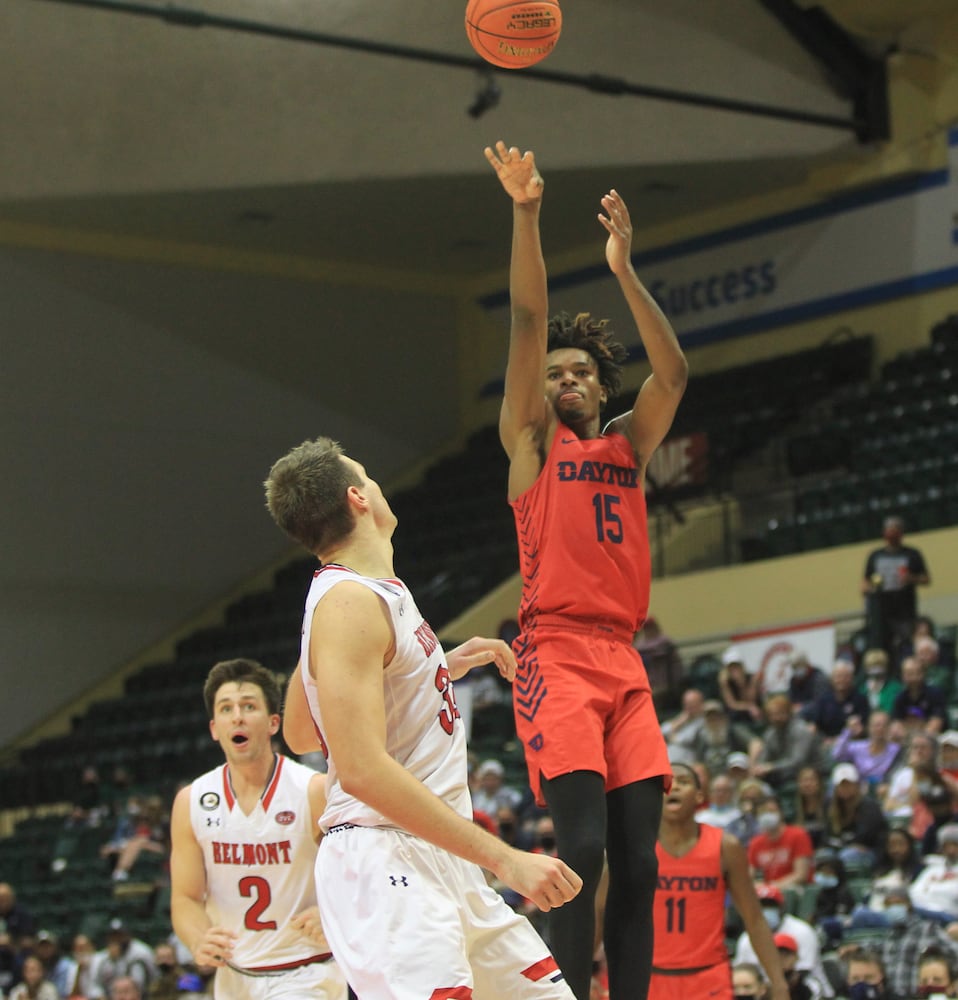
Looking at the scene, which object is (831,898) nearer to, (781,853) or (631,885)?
(781,853)

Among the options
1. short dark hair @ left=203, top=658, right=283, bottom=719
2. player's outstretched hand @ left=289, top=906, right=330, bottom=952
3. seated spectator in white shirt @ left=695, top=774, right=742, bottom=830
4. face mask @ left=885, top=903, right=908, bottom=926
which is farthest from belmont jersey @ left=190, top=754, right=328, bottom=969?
seated spectator in white shirt @ left=695, top=774, right=742, bottom=830

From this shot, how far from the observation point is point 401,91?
20547mm

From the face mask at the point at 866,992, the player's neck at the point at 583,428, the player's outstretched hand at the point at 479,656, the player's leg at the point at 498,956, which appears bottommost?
the player's leg at the point at 498,956

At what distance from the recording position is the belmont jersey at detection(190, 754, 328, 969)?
616cm

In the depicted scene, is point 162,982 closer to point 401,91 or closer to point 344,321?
point 401,91

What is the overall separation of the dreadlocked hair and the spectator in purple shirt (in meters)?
7.27

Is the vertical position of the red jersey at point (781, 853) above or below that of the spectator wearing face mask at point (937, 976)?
above

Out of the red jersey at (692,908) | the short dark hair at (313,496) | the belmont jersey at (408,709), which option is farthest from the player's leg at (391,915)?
the red jersey at (692,908)

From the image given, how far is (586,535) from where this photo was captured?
5.59 meters

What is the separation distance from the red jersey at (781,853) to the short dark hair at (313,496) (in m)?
7.96

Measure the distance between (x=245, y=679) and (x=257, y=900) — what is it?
2.53 feet

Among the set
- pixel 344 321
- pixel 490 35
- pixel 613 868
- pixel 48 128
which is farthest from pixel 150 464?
pixel 613 868

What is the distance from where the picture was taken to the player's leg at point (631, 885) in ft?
17.4

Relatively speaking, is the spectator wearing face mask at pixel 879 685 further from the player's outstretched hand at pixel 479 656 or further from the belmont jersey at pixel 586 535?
the player's outstretched hand at pixel 479 656
